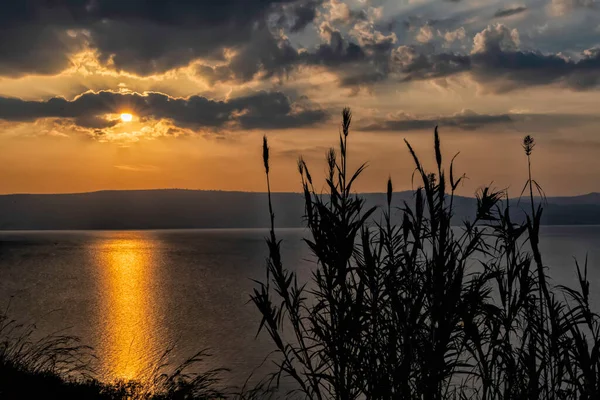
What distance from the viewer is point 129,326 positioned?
5866 cm

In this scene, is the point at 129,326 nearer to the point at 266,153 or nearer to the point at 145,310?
the point at 145,310

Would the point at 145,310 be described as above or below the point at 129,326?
below

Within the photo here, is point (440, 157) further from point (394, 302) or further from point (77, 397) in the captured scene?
point (77, 397)

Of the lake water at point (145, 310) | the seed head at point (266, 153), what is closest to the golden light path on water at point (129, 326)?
the lake water at point (145, 310)

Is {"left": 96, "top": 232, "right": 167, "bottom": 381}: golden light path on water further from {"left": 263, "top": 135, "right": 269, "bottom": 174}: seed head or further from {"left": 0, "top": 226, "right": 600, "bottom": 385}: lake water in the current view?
{"left": 263, "top": 135, "right": 269, "bottom": 174}: seed head

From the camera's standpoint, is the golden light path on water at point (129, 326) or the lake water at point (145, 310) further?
the lake water at point (145, 310)

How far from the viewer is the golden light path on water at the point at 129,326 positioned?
3838 centimetres

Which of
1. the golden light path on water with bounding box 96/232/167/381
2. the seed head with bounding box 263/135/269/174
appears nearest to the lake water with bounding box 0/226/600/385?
the golden light path on water with bounding box 96/232/167/381

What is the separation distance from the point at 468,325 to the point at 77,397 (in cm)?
Result: 986

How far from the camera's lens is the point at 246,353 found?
4538 centimetres

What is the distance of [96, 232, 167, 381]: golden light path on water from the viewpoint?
3838 centimetres

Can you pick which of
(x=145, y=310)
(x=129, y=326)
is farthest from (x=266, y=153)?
(x=145, y=310)

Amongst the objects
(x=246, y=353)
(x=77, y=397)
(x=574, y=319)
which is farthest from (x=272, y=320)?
(x=246, y=353)

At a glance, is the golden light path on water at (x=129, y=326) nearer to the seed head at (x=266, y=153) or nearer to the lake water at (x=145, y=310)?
the lake water at (x=145, y=310)
